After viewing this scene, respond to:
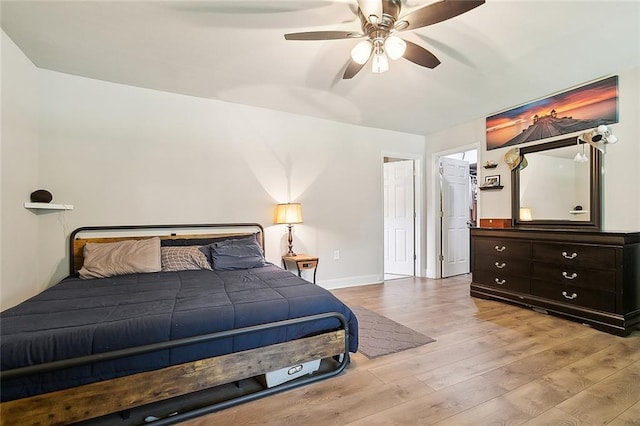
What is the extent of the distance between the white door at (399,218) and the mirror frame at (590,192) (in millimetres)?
1654

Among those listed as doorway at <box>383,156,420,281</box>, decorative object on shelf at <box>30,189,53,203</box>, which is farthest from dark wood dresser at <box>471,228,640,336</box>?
decorative object on shelf at <box>30,189,53,203</box>

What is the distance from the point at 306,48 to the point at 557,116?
3134 millimetres

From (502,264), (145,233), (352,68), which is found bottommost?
(502,264)

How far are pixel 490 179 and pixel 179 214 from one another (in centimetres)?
430

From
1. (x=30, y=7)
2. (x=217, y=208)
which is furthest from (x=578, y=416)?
(x=30, y=7)

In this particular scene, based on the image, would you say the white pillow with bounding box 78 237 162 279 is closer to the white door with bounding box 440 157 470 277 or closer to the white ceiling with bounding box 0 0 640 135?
the white ceiling with bounding box 0 0 640 135

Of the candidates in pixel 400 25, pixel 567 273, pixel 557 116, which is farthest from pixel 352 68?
pixel 567 273

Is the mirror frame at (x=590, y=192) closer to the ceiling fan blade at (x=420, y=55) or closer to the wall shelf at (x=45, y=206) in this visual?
the ceiling fan blade at (x=420, y=55)

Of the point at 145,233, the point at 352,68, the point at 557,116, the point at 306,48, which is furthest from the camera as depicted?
the point at 557,116

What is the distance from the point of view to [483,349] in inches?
92.5

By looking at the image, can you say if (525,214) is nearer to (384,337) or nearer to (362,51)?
Result: (384,337)

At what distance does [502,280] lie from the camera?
11.7ft

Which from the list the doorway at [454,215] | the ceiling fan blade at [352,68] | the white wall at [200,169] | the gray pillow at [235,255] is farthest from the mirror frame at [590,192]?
the gray pillow at [235,255]

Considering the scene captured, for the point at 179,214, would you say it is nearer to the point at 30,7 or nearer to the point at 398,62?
the point at 30,7
